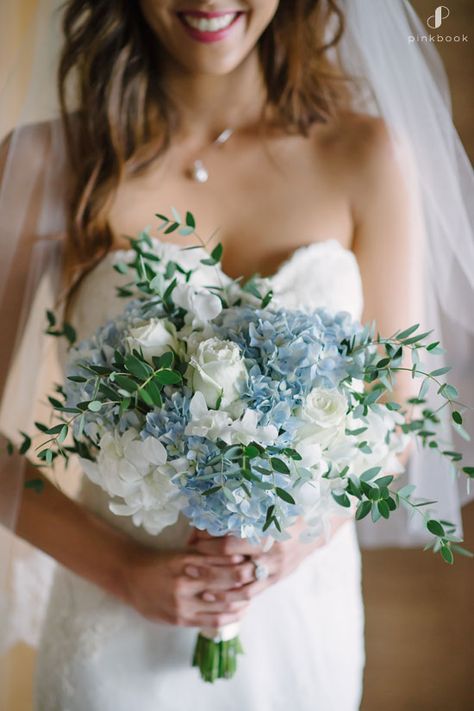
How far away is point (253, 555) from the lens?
1.13 metres

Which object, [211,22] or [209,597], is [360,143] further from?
[209,597]

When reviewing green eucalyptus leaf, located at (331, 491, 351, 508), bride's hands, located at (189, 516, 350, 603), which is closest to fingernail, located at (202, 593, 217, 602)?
bride's hands, located at (189, 516, 350, 603)

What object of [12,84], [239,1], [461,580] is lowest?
[461,580]

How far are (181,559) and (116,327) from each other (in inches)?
14.2

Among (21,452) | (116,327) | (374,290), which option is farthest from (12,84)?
(374,290)

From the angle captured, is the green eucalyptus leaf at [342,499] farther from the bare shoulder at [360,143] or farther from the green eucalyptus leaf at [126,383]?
the bare shoulder at [360,143]

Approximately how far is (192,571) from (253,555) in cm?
10

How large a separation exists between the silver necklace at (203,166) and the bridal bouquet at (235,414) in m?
0.41

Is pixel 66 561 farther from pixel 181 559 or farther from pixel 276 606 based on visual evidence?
pixel 276 606

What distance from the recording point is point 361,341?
0.99 metres

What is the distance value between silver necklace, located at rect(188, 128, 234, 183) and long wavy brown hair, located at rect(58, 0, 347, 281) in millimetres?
70

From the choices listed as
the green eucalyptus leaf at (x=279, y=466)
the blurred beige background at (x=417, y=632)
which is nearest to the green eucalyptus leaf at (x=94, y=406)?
the green eucalyptus leaf at (x=279, y=466)

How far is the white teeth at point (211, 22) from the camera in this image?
1258mm

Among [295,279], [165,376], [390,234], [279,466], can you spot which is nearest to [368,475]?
[279,466]
